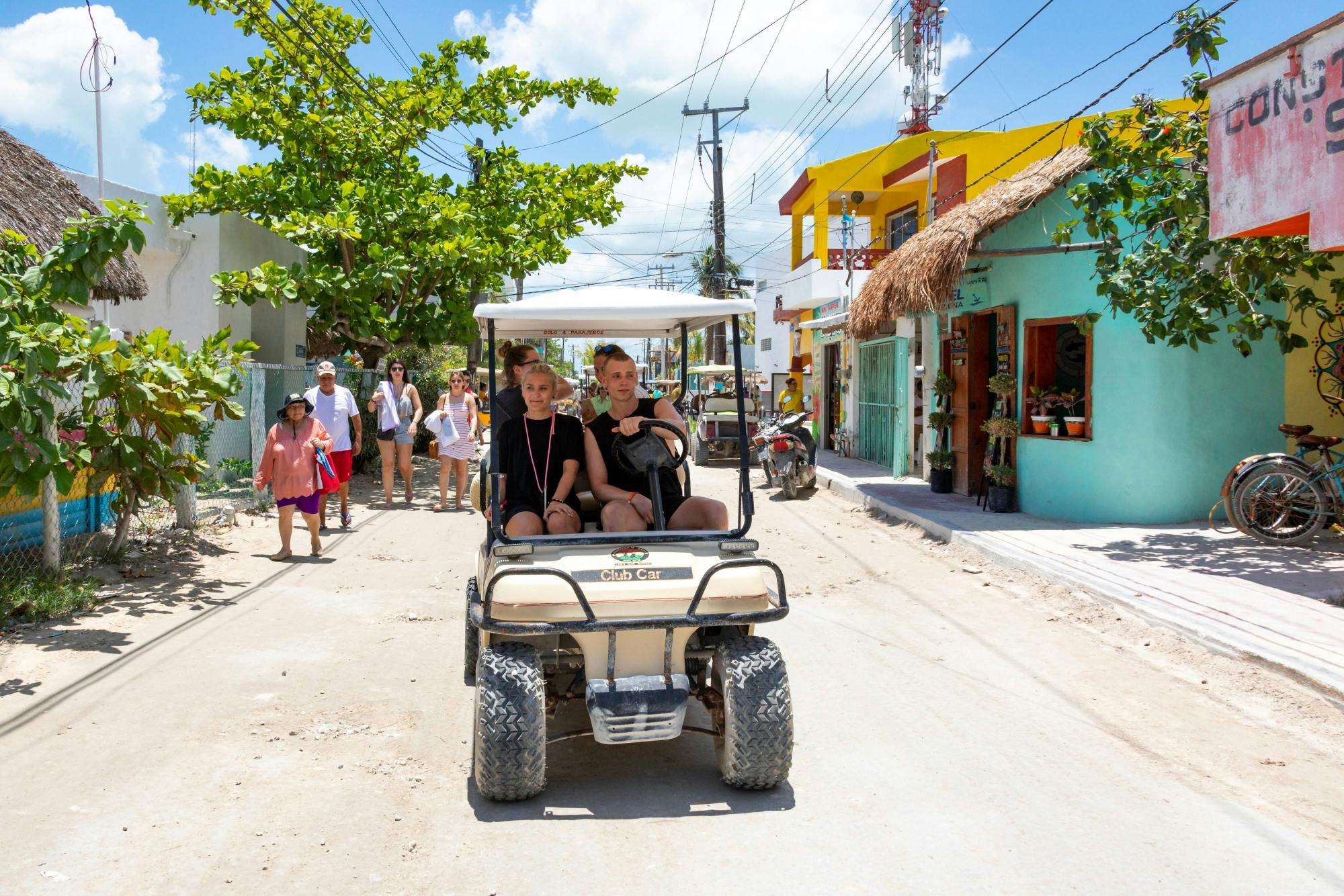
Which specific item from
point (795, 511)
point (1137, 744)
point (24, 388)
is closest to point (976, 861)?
point (1137, 744)

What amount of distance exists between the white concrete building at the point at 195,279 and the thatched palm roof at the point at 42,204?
6.14ft

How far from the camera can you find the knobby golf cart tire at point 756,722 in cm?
427

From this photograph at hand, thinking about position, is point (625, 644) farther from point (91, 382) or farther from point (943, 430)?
point (943, 430)

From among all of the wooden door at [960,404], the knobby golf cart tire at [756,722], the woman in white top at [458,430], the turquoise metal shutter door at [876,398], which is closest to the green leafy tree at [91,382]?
the woman in white top at [458,430]

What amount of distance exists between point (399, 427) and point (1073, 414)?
7927 millimetres

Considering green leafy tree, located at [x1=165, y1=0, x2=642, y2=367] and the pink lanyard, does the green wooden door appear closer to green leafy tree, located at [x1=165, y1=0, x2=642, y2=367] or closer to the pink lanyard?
green leafy tree, located at [x1=165, y1=0, x2=642, y2=367]

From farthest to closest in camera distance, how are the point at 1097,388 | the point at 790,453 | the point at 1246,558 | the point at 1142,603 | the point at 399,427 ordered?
the point at 790,453 → the point at 399,427 → the point at 1097,388 → the point at 1246,558 → the point at 1142,603

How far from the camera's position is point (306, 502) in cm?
965

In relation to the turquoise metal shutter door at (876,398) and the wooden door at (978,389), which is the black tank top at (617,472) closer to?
the wooden door at (978,389)

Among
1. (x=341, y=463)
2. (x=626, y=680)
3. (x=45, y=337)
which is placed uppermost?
(x=45, y=337)

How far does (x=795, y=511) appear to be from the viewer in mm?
14469

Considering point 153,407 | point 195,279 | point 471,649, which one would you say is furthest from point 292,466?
point 195,279

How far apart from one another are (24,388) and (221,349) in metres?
2.66

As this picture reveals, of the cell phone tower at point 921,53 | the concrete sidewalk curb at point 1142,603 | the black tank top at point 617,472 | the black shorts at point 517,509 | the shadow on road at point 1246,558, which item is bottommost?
the concrete sidewalk curb at point 1142,603
